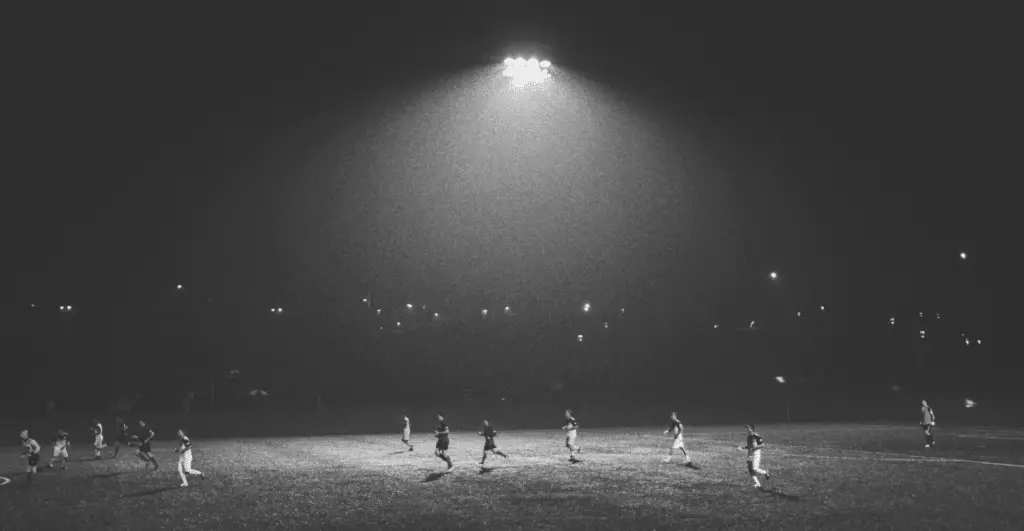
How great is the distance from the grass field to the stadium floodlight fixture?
51.0 feet

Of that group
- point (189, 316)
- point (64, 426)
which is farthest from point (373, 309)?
point (64, 426)

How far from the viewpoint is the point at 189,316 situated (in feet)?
238

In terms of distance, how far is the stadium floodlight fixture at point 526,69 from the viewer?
31.0 metres

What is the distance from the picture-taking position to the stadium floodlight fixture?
102 ft

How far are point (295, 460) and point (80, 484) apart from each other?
901 centimetres

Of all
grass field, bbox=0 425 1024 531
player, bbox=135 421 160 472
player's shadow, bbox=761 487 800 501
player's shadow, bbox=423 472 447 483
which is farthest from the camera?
player, bbox=135 421 160 472

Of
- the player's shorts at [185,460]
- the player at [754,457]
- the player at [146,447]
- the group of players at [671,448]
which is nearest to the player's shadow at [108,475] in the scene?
the player at [146,447]

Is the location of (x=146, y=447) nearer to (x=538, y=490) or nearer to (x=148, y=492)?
(x=148, y=492)

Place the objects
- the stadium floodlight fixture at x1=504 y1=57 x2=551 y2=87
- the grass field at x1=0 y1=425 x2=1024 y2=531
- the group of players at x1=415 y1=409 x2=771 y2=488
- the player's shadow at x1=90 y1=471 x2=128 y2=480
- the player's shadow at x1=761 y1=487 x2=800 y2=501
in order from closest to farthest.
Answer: the grass field at x1=0 y1=425 x2=1024 y2=531 < the player's shadow at x1=761 y1=487 x2=800 y2=501 < the group of players at x1=415 y1=409 x2=771 y2=488 < the player's shadow at x1=90 y1=471 x2=128 y2=480 < the stadium floodlight fixture at x1=504 y1=57 x2=551 y2=87

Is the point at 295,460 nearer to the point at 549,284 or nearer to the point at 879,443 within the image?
the point at 879,443

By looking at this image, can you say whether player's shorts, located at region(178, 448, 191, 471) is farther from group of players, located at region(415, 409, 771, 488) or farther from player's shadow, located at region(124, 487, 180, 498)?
group of players, located at region(415, 409, 771, 488)

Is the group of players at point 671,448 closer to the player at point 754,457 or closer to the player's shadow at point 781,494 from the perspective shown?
the player at point 754,457

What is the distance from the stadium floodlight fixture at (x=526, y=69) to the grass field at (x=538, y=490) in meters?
15.5

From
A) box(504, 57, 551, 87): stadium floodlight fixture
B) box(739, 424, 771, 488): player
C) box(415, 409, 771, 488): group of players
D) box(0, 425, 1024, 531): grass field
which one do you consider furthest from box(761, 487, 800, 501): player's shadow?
box(504, 57, 551, 87): stadium floodlight fixture
